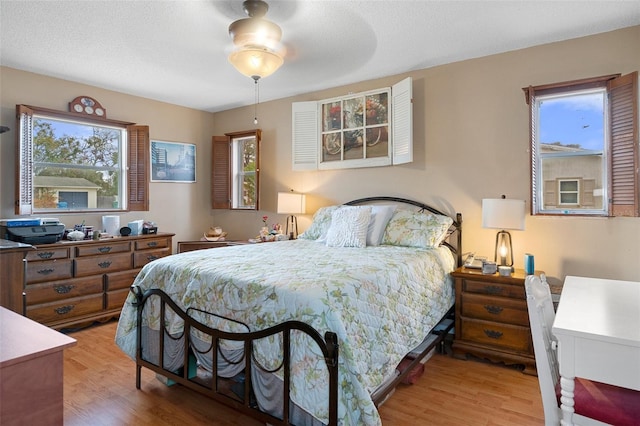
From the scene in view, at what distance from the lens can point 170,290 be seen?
7.11 feet

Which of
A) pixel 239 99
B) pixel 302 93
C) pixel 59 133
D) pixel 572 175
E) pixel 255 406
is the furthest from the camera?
pixel 239 99

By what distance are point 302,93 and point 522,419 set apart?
3.77 meters

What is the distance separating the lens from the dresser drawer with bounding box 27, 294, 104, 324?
321cm

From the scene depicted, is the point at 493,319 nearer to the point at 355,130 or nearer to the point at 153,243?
the point at 355,130

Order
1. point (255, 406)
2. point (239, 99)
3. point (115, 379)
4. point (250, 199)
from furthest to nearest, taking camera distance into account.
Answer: point (250, 199) < point (239, 99) < point (115, 379) < point (255, 406)

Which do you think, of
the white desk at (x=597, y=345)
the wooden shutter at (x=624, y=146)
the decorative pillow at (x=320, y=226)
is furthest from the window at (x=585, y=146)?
Result: the decorative pillow at (x=320, y=226)

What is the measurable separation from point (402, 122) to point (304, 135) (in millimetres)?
1235

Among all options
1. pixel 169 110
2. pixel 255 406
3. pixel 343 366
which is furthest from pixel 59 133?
pixel 343 366

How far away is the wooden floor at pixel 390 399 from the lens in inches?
79.9

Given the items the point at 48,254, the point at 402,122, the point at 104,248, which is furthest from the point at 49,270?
the point at 402,122

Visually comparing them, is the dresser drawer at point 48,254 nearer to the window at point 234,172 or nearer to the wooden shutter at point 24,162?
the wooden shutter at point 24,162

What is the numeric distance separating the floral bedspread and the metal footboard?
4 centimetres

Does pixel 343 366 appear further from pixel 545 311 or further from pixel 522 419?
pixel 522 419

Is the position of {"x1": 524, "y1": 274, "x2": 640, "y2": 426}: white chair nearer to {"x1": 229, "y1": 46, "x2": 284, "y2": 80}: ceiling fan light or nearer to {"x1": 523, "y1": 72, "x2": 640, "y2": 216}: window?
{"x1": 523, "y1": 72, "x2": 640, "y2": 216}: window
